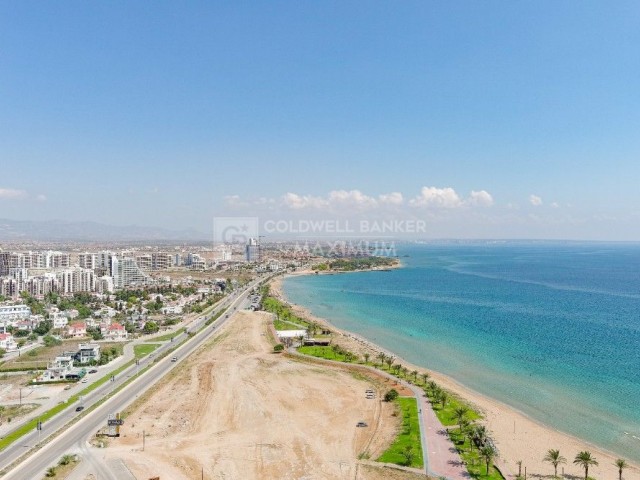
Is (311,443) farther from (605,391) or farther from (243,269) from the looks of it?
(243,269)

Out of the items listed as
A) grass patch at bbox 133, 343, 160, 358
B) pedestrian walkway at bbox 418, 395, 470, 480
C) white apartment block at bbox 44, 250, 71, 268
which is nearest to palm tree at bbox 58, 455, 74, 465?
pedestrian walkway at bbox 418, 395, 470, 480

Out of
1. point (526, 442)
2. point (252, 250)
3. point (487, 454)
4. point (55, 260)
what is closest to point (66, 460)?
point (487, 454)

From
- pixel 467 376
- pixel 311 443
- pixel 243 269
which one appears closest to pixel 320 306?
pixel 467 376

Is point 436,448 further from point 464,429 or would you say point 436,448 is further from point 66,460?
point 66,460

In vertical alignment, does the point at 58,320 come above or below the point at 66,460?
below

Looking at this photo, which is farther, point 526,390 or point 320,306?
point 320,306

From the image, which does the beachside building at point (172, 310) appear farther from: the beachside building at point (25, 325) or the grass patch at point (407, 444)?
the grass patch at point (407, 444)

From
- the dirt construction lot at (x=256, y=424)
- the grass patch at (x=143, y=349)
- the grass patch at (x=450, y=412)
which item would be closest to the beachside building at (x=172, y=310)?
the grass patch at (x=143, y=349)
